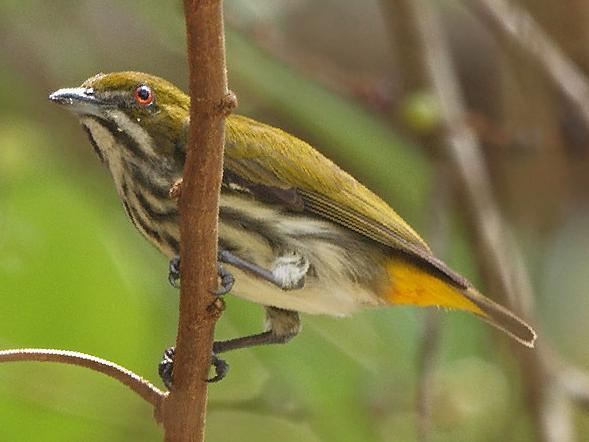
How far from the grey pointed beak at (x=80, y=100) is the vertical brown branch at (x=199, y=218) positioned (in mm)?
687

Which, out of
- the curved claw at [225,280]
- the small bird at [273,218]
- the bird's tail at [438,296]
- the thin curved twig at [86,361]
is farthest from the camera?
the bird's tail at [438,296]

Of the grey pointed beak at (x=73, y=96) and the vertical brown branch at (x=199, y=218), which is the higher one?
the grey pointed beak at (x=73, y=96)

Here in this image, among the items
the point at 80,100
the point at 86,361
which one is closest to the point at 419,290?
the point at 80,100

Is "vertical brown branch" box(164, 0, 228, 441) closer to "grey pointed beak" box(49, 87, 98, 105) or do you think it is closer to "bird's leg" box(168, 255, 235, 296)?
"bird's leg" box(168, 255, 235, 296)

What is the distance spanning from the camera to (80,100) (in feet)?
8.89

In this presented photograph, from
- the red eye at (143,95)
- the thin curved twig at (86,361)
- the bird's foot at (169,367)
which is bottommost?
the thin curved twig at (86,361)

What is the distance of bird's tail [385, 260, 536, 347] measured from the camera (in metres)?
3.06

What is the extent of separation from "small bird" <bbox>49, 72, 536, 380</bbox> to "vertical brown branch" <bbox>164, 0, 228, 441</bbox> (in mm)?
257

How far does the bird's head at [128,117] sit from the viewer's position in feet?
9.00

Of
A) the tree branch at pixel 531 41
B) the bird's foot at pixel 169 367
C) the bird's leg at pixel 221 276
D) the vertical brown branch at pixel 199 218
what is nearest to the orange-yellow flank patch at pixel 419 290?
the bird's foot at pixel 169 367

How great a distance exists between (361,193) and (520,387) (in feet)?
4.21

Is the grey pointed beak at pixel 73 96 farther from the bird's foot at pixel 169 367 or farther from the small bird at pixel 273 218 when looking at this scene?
the bird's foot at pixel 169 367

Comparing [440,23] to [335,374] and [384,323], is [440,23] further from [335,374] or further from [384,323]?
[335,374]

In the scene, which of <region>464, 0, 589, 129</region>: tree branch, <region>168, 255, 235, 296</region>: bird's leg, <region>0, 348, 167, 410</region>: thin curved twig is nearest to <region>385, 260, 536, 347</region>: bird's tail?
<region>168, 255, 235, 296</region>: bird's leg
